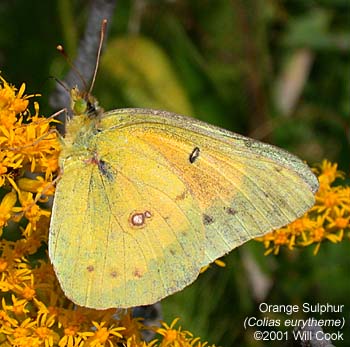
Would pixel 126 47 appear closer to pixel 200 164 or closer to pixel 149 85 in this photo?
pixel 149 85

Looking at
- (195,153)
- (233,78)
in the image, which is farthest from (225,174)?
(233,78)

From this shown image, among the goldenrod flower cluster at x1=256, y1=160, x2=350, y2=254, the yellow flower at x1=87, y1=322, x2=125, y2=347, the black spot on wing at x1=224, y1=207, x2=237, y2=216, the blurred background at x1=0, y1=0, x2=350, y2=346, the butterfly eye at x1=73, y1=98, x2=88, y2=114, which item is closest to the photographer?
the yellow flower at x1=87, y1=322, x2=125, y2=347

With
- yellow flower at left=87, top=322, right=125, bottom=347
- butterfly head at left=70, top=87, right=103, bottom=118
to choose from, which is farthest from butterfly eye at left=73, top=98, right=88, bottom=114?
yellow flower at left=87, top=322, right=125, bottom=347

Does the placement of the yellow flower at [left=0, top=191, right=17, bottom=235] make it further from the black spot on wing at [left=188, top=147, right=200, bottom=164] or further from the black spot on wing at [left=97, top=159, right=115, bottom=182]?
the black spot on wing at [left=188, top=147, right=200, bottom=164]

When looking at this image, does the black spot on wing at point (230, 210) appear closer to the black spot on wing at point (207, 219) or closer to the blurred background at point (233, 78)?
the black spot on wing at point (207, 219)

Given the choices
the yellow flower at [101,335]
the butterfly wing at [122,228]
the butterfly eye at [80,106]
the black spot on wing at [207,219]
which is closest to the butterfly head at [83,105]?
the butterfly eye at [80,106]
